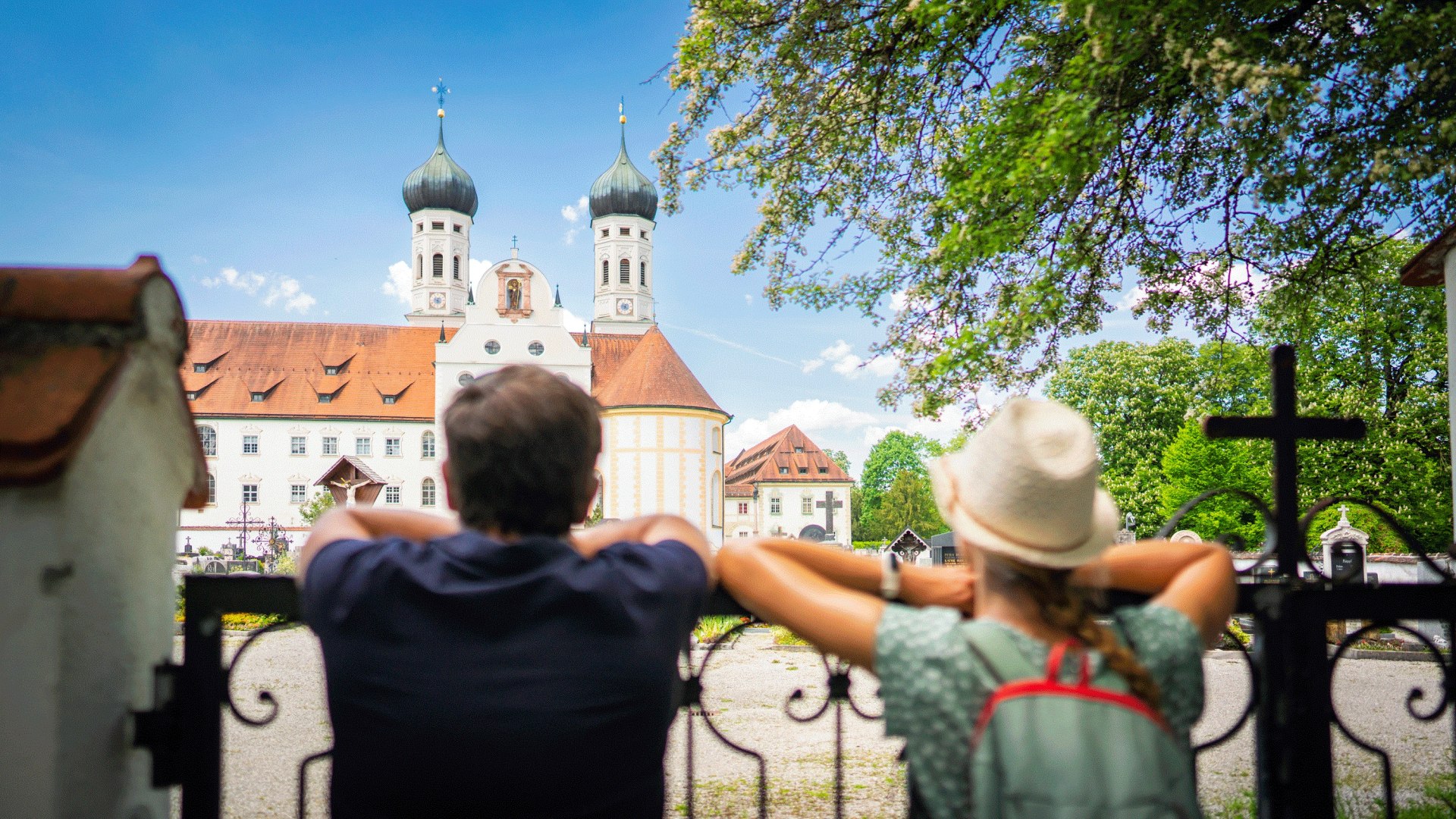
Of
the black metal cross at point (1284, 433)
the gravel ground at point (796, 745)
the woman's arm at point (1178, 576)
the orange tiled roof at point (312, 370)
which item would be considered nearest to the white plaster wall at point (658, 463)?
the orange tiled roof at point (312, 370)

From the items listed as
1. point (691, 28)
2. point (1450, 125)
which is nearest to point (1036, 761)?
point (1450, 125)

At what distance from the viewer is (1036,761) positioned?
115 centimetres

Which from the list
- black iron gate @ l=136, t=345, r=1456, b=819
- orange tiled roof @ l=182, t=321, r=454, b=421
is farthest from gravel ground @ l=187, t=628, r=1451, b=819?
orange tiled roof @ l=182, t=321, r=454, b=421

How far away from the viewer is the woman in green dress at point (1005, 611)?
3.99 feet

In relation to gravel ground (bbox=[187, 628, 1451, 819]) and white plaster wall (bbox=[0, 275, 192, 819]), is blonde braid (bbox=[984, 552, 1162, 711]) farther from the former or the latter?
gravel ground (bbox=[187, 628, 1451, 819])

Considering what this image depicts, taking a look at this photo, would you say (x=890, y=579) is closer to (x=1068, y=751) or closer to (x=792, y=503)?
(x=1068, y=751)

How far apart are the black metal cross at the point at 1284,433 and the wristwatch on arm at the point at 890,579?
31.9 inches

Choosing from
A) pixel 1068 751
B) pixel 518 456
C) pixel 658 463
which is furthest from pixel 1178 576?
pixel 658 463

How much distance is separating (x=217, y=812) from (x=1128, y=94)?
6.30 metres

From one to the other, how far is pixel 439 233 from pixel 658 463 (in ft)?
94.4

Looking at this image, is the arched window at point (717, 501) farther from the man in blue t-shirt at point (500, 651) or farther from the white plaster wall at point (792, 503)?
the man in blue t-shirt at point (500, 651)

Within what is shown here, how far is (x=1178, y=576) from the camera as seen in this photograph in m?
1.45

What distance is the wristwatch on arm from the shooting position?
1.43 metres

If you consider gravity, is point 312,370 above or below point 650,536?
above
